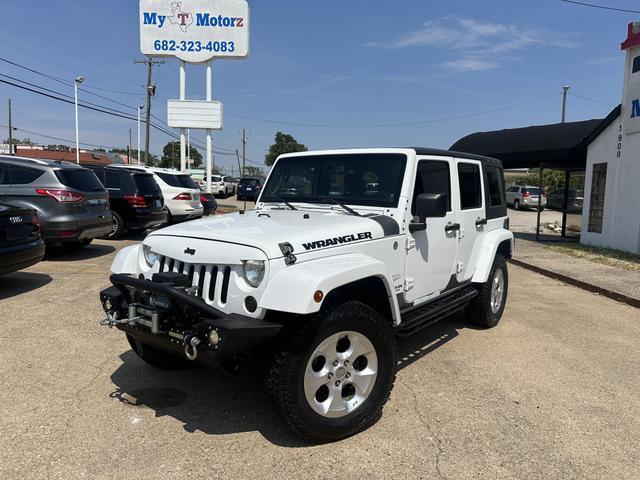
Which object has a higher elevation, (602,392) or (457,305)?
(457,305)

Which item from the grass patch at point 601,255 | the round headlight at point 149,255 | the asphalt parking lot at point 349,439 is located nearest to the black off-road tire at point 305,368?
the asphalt parking lot at point 349,439

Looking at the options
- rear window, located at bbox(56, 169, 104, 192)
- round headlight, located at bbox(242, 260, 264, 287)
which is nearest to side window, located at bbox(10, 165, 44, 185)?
rear window, located at bbox(56, 169, 104, 192)

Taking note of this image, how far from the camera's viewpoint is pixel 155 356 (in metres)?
3.98

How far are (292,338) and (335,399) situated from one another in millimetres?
563

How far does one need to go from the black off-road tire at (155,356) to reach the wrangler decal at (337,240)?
62.1 inches

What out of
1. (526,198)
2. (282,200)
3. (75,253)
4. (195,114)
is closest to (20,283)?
(75,253)

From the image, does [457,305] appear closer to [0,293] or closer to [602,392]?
[602,392]

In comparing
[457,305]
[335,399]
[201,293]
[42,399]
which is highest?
[201,293]

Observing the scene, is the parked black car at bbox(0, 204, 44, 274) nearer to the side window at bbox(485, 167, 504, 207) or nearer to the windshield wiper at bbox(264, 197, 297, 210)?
the windshield wiper at bbox(264, 197, 297, 210)

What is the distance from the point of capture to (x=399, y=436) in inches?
126

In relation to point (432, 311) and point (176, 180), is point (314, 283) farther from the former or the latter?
point (176, 180)

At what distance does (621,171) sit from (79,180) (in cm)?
1200

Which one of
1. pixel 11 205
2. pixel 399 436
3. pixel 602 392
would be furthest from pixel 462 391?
pixel 11 205

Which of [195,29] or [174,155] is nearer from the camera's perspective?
[195,29]
